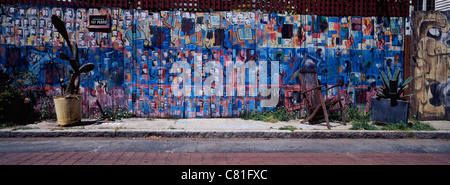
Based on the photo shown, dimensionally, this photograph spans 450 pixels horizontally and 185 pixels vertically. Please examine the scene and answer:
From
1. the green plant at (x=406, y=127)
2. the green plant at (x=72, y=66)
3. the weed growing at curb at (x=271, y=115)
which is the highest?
the green plant at (x=72, y=66)

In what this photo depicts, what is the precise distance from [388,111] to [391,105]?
0.16 m

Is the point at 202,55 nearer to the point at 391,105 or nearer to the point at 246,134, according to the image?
the point at 246,134

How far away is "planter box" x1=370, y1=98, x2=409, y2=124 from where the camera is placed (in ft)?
20.7

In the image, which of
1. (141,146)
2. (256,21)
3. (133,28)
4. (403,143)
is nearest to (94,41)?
(133,28)

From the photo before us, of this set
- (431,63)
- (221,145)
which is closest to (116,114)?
(221,145)

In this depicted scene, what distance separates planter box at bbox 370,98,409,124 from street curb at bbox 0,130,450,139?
581 mm

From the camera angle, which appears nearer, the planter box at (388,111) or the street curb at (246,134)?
the street curb at (246,134)

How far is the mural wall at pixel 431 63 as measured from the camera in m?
7.41

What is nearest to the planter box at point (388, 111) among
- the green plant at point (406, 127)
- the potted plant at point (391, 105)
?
the potted plant at point (391, 105)

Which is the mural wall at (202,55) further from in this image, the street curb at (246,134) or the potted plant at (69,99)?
the street curb at (246,134)

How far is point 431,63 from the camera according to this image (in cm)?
744

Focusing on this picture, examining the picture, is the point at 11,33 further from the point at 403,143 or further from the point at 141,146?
the point at 403,143

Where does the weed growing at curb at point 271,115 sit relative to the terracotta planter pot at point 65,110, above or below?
below

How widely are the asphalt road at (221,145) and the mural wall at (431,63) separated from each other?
2.16 metres
